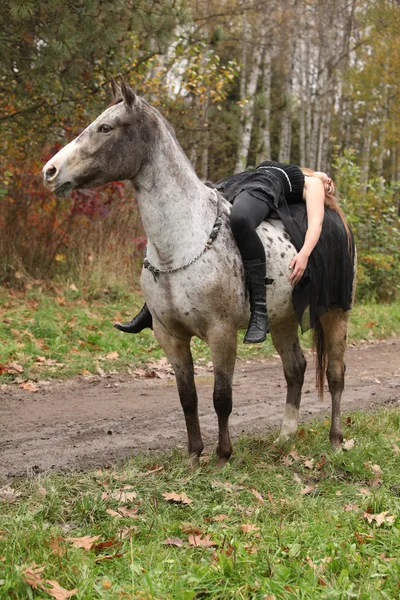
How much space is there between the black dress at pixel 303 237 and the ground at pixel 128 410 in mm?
1428

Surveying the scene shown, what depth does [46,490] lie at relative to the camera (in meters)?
3.88

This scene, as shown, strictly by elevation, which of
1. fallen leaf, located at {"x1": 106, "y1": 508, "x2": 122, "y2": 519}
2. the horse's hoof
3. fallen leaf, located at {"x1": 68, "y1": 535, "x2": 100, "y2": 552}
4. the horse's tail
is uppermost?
the horse's tail

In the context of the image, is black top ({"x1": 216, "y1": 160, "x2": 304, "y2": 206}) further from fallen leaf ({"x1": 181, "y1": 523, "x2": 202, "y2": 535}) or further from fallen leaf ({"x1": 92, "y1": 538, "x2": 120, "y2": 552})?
fallen leaf ({"x1": 92, "y1": 538, "x2": 120, "y2": 552})

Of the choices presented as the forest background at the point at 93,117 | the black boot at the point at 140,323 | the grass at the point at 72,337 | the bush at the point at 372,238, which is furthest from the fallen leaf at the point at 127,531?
the bush at the point at 372,238

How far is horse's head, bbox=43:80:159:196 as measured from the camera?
390 cm

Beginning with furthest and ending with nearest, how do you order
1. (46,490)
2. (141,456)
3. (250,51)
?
(250,51) → (141,456) → (46,490)

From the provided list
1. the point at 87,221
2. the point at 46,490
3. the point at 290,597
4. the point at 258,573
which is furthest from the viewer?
the point at 87,221

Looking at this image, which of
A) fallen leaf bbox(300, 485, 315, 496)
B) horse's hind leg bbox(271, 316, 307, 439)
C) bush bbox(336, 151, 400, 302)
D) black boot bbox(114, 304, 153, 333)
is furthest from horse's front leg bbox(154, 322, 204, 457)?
bush bbox(336, 151, 400, 302)

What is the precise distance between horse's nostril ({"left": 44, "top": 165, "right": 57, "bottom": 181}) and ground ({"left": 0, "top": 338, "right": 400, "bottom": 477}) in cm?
197

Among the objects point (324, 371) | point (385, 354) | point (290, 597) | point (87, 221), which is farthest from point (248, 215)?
point (87, 221)

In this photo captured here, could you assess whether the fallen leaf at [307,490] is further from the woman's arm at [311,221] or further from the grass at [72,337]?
the grass at [72,337]

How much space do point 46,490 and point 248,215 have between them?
218 cm

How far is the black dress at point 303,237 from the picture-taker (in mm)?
4797

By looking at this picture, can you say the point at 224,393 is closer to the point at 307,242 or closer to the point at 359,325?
the point at 307,242
